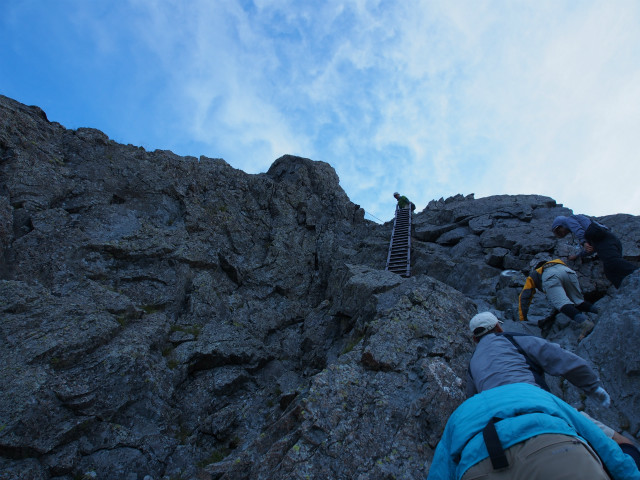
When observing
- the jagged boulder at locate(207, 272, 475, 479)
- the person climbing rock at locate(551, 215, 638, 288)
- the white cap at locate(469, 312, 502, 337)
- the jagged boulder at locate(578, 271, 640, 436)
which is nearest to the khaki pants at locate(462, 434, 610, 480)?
the white cap at locate(469, 312, 502, 337)

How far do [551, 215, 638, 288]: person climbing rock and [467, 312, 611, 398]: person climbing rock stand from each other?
5.59 meters

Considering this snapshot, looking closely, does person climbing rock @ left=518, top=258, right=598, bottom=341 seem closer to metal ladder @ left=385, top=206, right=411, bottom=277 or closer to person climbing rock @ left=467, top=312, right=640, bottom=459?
person climbing rock @ left=467, top=312, right=640, bottom=459

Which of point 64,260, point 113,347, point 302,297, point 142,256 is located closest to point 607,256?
point 302,297

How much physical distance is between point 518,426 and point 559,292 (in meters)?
6.52

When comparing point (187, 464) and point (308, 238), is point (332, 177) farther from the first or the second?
point (187, 464)

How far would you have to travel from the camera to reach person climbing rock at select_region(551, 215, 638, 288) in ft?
29.3

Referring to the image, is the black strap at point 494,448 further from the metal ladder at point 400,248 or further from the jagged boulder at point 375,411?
the metal ladder at point 400,248

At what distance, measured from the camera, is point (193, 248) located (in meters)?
13.3

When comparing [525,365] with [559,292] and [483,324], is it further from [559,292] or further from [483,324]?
[559,292]

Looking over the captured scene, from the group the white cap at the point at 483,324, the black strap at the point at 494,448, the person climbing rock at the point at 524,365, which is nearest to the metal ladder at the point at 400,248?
the white cap at the point at 483,324

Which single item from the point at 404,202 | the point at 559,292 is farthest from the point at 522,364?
the point at 404,202

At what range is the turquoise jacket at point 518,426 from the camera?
3207 millimetres

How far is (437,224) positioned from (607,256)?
11.2 metres

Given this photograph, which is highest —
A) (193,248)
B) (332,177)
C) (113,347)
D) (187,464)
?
(332,177)
